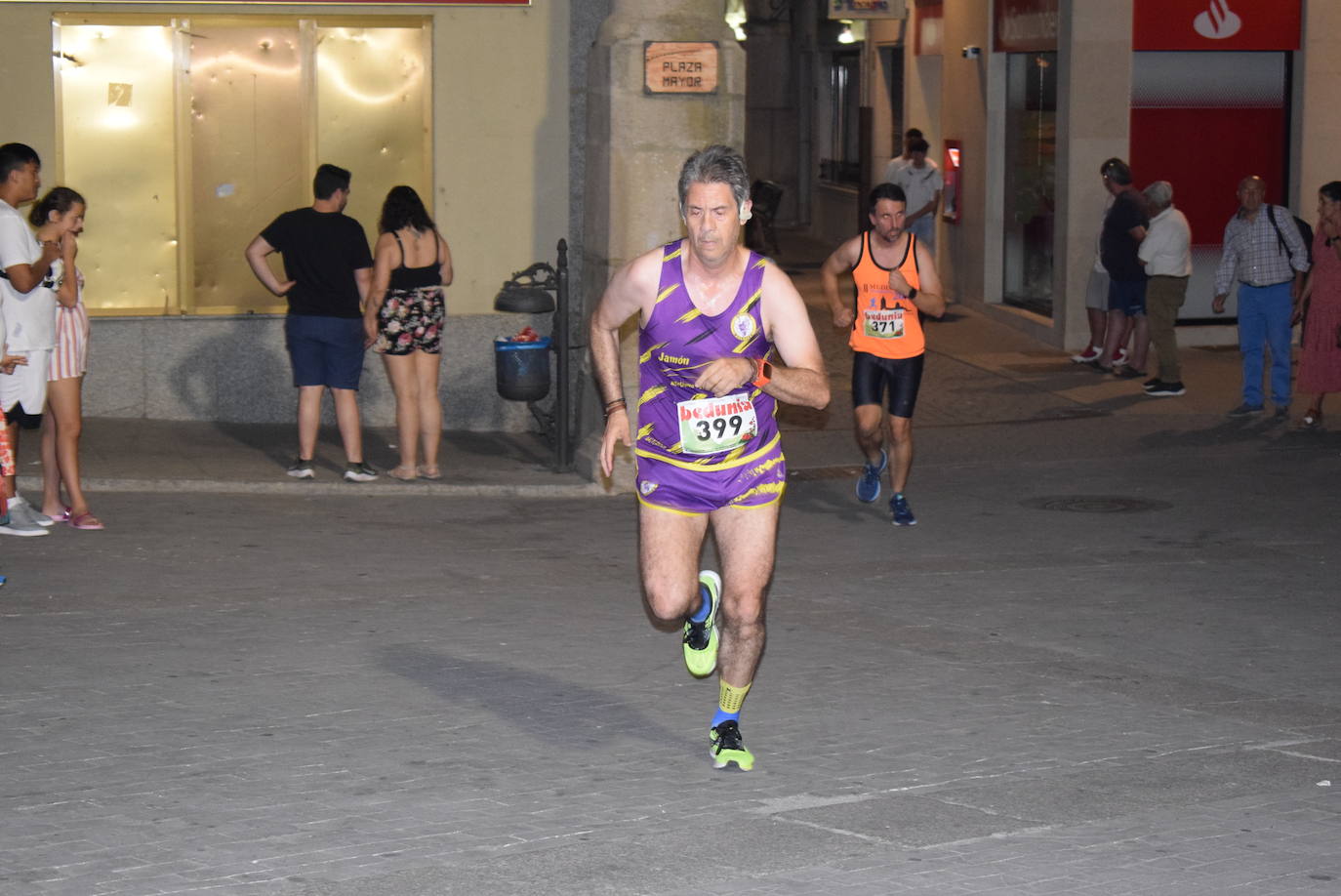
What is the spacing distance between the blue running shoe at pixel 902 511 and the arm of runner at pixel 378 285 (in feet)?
10.9

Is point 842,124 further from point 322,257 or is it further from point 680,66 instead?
point 322,257

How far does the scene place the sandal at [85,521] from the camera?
34.2ft

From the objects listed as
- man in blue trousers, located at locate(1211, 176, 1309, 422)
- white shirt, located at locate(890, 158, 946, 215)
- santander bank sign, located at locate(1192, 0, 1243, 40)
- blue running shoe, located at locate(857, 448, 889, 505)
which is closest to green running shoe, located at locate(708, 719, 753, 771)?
blue running shoe, located at locate(857, 448, 889, 505)

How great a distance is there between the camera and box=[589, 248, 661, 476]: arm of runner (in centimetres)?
635

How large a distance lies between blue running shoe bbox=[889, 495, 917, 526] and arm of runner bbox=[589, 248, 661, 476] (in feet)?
14.2

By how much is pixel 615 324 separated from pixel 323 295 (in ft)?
18.2

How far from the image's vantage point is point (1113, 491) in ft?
39.0

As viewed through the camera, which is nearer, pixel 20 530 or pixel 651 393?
pixel 651 393

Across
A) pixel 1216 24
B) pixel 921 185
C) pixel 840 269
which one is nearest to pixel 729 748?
pixel 840 269

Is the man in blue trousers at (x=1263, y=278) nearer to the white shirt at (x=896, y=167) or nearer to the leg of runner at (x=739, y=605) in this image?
the white shirt at (x=896, y=167)

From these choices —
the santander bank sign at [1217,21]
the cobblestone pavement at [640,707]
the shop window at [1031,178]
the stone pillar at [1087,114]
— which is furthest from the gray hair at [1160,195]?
the cobblestone pavement at [640,707]

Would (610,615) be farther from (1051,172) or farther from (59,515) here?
(1051,172)

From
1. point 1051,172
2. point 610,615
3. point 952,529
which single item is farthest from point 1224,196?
point 610,615

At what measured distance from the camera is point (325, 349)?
11969mm
